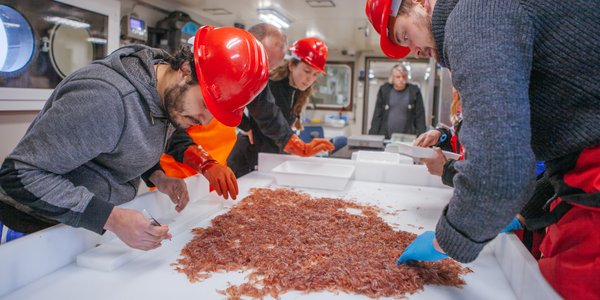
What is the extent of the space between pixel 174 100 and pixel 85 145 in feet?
0.98

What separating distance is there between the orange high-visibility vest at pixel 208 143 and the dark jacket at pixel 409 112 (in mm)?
3760

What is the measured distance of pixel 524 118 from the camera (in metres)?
0.65

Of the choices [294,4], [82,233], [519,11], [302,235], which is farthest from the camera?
[294,4]

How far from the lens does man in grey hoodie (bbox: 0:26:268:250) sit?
0.94m

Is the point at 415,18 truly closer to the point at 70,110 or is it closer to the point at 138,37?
the point at 70,110

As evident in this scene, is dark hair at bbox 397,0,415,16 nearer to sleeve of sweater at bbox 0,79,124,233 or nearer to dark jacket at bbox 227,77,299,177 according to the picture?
sleeve of sweater at bbox 0,79,124,233

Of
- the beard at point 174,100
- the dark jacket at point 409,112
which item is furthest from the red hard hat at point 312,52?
the dark jacket at point 409,112

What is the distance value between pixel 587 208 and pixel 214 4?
15.2 feet

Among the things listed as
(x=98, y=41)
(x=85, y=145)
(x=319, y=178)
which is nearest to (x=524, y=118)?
(x=85, y=145)

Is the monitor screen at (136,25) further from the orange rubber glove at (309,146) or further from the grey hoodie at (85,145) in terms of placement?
the grey hoodie at (85,145)

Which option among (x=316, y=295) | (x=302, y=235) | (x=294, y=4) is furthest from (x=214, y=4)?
(x=316, y=295)

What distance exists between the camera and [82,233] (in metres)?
1.09

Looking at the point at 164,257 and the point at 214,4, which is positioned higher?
the point at 214,4

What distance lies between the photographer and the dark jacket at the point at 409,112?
5.41 m
